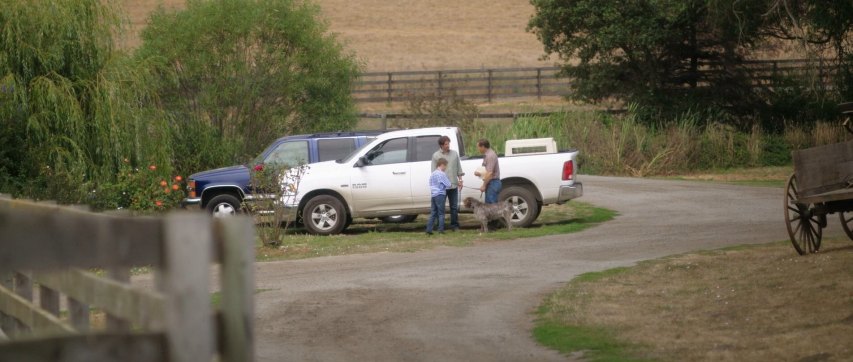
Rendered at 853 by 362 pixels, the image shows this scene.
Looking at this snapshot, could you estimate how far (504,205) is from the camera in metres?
19.6

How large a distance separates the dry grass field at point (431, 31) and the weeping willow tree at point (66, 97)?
39.3 m

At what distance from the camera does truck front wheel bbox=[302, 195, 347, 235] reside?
67.2 ft

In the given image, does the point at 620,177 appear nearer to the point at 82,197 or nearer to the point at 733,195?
the point at 733,195

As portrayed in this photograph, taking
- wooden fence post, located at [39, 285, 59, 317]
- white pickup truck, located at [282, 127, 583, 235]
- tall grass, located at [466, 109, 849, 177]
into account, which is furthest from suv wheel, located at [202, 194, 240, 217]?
wooden fence post, located at [39, 285, 59, 317]

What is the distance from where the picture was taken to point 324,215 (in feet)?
67.4

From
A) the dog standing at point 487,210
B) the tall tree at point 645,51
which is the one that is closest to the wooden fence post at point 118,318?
the dog standing at point 487,210

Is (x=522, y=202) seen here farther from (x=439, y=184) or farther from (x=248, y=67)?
(x=248, y=67)

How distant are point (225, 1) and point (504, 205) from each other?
12483 mm

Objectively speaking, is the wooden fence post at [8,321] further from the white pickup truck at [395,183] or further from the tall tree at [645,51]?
the tall tree at [645,51]

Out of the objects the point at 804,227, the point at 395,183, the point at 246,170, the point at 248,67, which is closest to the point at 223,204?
the point at 246,170

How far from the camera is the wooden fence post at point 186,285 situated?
2.97 metres

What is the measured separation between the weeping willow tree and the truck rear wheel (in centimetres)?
671

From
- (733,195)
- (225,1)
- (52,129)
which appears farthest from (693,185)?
(52,129)

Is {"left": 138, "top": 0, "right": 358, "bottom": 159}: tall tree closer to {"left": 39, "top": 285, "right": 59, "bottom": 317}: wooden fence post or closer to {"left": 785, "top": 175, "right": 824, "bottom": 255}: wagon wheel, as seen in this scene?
{"left": 785, "top": 175, "right": 824, "bottom": 255}: wagon wheel
